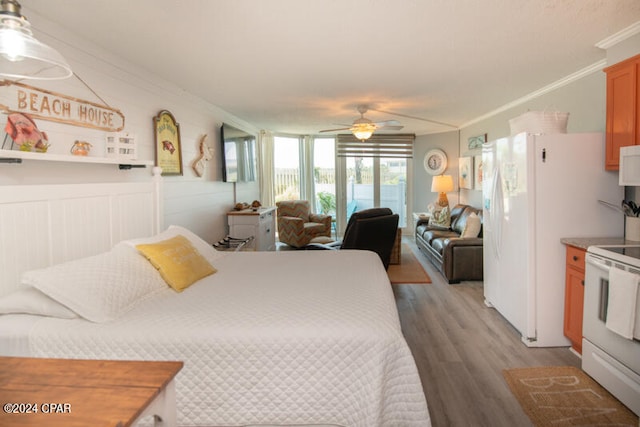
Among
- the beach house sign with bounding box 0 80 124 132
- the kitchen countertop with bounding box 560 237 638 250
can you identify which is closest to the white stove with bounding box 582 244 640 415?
the kitchen countertop with bounding box 560 237 638 250

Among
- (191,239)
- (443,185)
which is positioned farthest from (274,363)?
(443,185)

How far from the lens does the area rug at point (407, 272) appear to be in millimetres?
4797

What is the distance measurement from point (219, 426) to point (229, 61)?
2.67m

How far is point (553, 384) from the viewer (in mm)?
2385

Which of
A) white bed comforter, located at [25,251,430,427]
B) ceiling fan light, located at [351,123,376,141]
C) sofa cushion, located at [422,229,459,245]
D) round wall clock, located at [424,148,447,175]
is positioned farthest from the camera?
round wall clock, located at [424,148,447,175]

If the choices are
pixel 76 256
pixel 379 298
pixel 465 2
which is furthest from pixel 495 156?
pixel 76 256

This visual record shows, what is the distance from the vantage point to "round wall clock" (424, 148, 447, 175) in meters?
7.72

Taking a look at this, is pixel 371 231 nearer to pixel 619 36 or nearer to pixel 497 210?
pixel 497 210

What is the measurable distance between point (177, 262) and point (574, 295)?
9.35 feet

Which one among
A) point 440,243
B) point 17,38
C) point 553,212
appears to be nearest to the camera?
point 17,38

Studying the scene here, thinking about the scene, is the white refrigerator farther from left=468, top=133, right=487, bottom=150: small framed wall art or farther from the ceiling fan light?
left=468, top=133, right=487, bottom=150: small framed wall art

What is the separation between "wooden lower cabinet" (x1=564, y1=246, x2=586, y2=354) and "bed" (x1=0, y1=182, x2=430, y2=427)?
161 centimetres

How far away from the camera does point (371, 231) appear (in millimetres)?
4051

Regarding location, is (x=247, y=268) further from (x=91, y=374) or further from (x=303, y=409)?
(x=91, y=374)
